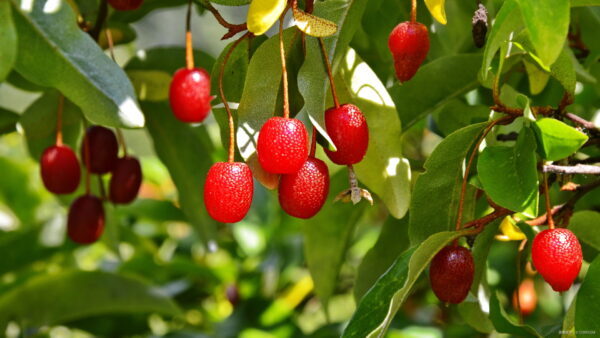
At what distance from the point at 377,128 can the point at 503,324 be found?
0.28m

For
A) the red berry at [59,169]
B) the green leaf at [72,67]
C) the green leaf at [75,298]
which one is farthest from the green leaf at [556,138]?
the green leaf at [75,298]

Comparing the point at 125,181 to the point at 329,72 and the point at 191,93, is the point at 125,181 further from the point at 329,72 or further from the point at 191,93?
the point at 329,72

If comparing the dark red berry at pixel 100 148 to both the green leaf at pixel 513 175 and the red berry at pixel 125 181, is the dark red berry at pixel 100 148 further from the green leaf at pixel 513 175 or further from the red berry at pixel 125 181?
the green leaf at pixel 513 175

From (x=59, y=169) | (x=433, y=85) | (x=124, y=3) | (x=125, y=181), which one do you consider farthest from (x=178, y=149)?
(x=433, y=85)

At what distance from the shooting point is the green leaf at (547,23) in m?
0.82

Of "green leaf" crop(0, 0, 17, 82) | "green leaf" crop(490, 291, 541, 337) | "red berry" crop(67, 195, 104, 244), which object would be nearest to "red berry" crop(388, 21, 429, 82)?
"green leaf" crop(490, 291, 541, 337)

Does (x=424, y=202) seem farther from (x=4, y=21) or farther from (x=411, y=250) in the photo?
(x=4, y=21)

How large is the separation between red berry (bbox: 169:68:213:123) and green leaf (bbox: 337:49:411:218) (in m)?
0.25

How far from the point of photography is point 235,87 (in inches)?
43.9

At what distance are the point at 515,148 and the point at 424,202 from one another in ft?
0.52

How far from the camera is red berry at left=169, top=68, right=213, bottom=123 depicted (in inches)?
49.7

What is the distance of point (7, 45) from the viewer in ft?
3.08

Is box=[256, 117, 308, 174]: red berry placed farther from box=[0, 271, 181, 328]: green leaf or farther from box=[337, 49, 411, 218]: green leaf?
box=[0, 271, 181, 328]: green leaf

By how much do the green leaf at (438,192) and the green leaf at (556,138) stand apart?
12 centimetres
